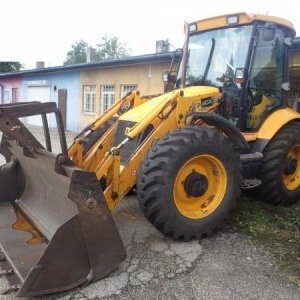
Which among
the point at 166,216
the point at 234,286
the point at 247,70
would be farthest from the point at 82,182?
the point at 247,70

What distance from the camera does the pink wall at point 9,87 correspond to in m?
24.8

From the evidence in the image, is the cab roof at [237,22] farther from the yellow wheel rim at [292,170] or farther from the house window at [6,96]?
the house window at [6,96]

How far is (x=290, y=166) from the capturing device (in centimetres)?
586

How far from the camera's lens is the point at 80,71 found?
1845 cm

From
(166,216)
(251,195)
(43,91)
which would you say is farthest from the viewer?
(43,91)

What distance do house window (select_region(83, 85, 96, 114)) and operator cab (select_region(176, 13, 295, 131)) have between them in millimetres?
12233

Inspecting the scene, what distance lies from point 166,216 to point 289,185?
2459mm

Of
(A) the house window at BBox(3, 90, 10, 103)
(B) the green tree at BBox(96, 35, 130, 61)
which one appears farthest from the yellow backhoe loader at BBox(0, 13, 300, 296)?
(B) the green tree at BBox(96, 35, 130, 61)

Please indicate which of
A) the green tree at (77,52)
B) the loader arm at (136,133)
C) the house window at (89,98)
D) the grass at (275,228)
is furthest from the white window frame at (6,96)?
the green tree at (77,52)

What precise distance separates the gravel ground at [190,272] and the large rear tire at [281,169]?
101cm

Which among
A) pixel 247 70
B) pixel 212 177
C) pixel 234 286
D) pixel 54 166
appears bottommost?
pixel 234 286

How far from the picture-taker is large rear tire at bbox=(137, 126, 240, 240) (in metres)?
4.26

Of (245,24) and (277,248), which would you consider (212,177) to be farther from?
(245,24)

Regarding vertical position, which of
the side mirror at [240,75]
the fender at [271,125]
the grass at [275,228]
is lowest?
the grass at [275,228]
